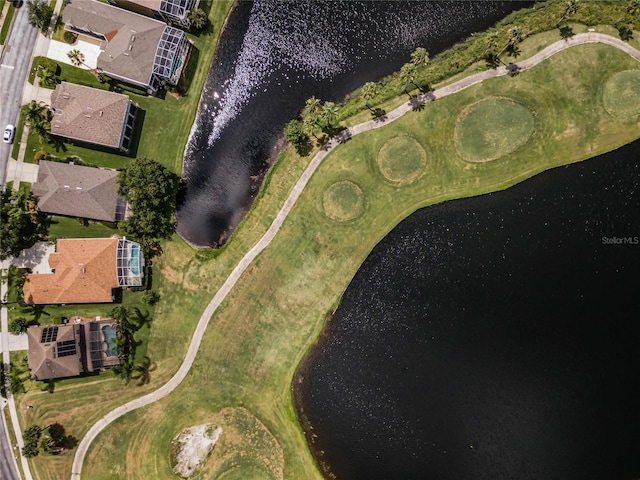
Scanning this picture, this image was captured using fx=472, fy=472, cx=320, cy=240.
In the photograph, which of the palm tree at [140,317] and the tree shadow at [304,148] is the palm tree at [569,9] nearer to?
the tree shadow at [304,148]

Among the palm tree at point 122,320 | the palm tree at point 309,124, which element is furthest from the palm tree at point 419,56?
the palm tree at point 122,320

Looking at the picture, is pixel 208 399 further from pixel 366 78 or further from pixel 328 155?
pixel 366 78

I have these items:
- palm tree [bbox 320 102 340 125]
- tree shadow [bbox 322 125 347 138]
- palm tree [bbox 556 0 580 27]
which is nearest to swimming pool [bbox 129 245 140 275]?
tree shadow [bbox 322 125 347 138]

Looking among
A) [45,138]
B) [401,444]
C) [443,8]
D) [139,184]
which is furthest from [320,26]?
[401,444]

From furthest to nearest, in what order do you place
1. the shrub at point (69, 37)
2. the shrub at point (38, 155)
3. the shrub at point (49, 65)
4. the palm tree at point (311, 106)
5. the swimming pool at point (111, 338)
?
the shrub at point (69, 37) < the shrub at point (49, 65) < the shrub at point (38, 155) < the swimming pool at point (111, 338) < the palm tree at point (311, 106)

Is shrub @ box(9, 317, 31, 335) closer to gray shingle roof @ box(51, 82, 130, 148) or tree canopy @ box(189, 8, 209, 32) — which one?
gray shingle roof @ box(51, 82, 130, 148)

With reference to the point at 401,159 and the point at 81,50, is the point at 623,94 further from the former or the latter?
the point at 81,50

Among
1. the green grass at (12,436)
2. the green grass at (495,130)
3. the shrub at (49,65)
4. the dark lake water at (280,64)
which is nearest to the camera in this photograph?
the green grass at (12,436)
